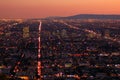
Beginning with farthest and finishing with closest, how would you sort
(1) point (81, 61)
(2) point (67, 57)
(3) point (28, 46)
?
1. (3) point (28, 46)
2. (2) point (67, 57)
3. (1) point (81, 61)

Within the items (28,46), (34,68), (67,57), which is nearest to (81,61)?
(67,57)

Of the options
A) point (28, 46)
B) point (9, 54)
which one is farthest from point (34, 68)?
point (28, 46)

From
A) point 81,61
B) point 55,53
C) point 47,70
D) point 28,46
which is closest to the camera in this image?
point 47,70

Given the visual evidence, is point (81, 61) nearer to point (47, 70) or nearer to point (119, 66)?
point (119, 66)

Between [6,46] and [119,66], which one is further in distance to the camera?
[6,46]

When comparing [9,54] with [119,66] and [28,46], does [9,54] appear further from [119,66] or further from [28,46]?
[119,66]

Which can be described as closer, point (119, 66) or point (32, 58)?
point (119, 66)

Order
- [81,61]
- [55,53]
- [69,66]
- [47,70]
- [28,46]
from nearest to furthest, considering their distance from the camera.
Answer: [47,70]
[69,66]
[81,61]
[55,53]
[28,46]

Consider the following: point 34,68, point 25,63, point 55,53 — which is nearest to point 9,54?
point 55,53

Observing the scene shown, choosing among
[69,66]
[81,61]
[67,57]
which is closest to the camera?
[69,66]
